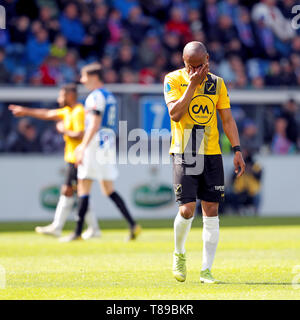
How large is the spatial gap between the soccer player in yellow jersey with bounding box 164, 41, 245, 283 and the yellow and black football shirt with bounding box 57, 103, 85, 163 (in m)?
5.45

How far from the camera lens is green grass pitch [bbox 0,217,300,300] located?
7.39 meters

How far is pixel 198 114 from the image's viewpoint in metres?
8.10

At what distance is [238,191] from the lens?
62.1ft

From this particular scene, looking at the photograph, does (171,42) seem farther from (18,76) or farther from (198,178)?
(198,178)

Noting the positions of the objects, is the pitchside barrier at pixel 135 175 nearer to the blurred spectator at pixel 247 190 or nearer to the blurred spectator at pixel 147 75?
the blurred spectator at pixel 247 190

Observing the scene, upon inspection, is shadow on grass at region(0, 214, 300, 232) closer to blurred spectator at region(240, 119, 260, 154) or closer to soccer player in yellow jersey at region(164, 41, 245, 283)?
blurred spectator at region(240, 119, 260, 154)

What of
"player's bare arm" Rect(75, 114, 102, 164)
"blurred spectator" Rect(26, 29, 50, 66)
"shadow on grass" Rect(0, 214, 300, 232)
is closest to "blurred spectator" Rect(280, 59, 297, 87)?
"shadow on grass" Rect(0, 214, 300, 232)

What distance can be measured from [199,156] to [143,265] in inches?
78.6

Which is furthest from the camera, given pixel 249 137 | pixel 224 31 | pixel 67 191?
pixel 224 31

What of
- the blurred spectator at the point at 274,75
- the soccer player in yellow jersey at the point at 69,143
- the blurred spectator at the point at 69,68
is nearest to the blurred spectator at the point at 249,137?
the blurred spectator at the point at 274,75

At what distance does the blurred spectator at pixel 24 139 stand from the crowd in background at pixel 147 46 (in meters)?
0.02

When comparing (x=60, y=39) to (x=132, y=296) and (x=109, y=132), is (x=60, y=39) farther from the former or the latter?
(x=132, y=296)

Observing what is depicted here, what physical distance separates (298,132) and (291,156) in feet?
2.01

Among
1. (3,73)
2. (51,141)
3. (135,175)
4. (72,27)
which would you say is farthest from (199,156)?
(72,27)
